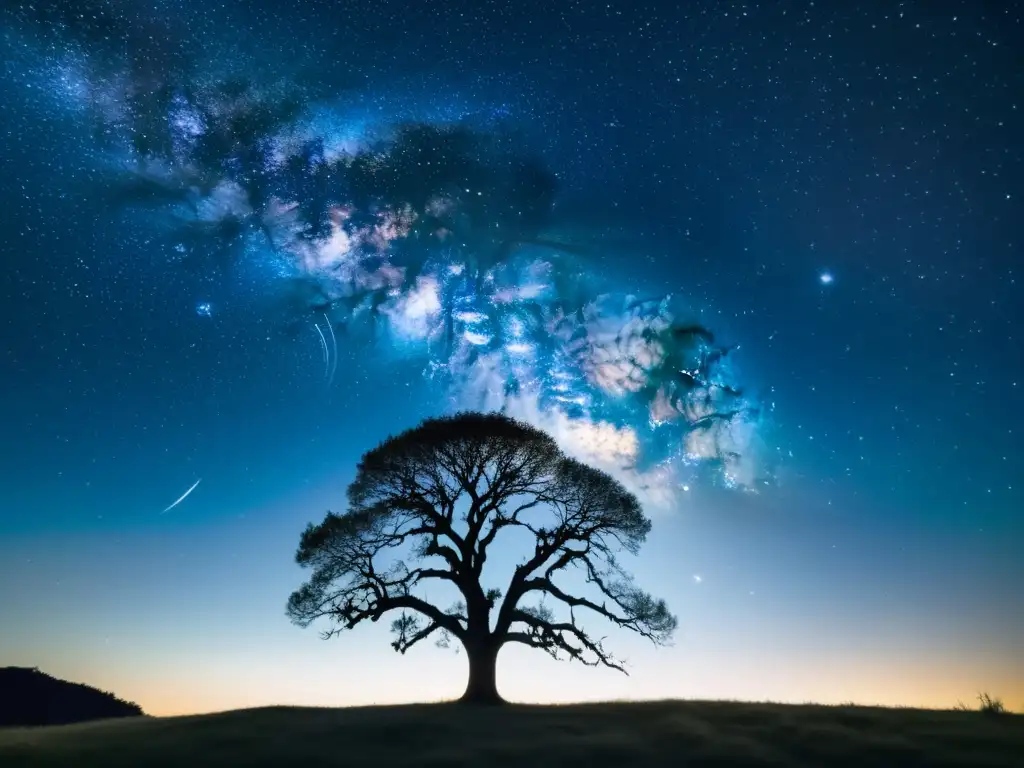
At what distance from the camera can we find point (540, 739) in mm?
14461

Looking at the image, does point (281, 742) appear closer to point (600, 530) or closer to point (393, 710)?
point (393, 710)

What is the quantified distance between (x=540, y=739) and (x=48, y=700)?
41.5m

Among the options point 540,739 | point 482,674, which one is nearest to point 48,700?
point 482,674

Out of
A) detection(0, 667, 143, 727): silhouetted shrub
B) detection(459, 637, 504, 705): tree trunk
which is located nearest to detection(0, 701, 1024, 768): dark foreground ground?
detection(459, 637, 504, 705): tree trunk

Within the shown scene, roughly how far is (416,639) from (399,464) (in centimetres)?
684

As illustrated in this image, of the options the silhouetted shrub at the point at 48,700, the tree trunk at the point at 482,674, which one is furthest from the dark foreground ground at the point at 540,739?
the silhouetted shrub at the point at 48,700

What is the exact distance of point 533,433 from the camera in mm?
27141

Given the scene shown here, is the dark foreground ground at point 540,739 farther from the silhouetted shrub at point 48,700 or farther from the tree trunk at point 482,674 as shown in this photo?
the silhouetted shrub at point 48,700

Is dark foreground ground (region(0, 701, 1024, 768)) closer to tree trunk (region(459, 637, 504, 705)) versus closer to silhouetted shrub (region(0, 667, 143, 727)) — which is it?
tree trunk (region(459, 637, 504, 705))

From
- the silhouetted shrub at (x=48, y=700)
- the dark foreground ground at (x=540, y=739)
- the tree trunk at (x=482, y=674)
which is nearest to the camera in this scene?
the dark foreground ground at (x=540, y=739)

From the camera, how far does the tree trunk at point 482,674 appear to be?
22438 millimetres

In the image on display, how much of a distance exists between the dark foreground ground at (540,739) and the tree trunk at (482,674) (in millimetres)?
3192

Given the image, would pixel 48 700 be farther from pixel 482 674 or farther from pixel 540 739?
pixel 540 739

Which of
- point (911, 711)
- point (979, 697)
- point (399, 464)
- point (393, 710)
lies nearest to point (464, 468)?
point (399, 464)
